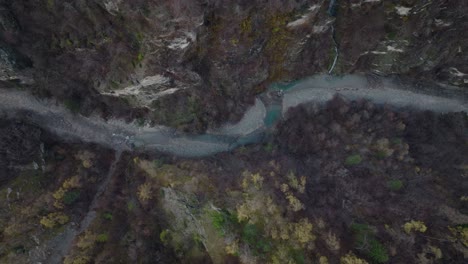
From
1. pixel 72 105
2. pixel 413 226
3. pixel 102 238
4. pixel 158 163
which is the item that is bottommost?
pixel 102 238

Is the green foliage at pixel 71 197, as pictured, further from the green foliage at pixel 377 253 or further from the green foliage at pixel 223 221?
the green foliage at pixel 377 253

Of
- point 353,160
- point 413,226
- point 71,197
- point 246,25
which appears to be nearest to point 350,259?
point 413,226

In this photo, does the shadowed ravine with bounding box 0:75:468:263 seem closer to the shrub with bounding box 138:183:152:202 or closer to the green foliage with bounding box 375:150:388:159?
the shrub with bounding box 138:183:152:202

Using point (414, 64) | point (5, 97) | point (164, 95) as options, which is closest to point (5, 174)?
point (5, 97)

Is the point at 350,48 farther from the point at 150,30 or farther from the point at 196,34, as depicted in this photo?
the point at 150,30

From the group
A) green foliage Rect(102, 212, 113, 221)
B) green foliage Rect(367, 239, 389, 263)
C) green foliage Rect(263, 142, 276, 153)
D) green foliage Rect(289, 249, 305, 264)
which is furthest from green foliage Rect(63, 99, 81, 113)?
green foliage Rect(367, 239, 389, 263)

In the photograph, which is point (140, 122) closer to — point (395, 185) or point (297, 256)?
point (297, 256)
